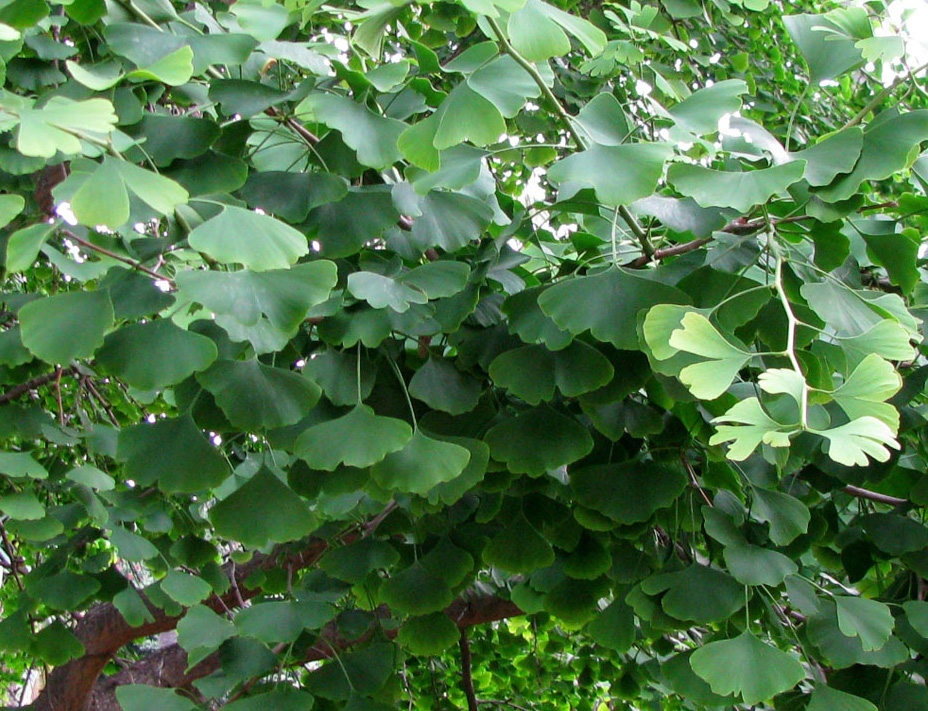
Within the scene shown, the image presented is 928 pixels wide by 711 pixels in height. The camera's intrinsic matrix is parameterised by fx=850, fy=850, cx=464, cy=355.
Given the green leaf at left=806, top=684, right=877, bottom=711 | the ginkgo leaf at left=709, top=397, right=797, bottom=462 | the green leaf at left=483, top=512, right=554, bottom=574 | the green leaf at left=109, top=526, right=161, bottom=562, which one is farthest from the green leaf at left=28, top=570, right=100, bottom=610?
the ginkgo leaf at left=709, top=397, right=797, bottom=462

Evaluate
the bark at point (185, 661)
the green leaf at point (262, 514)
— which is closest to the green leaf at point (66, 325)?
the green leaf at point (262, 514)

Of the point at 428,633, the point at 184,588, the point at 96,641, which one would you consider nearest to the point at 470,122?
the point at 428,633

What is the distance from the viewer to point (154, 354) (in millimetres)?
692

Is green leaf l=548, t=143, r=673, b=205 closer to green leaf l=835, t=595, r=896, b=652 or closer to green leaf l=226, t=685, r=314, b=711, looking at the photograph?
green leaf l=835, t=595, r=896, b=652

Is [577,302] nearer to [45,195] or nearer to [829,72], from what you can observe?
[829,72]

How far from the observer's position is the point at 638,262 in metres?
0.83

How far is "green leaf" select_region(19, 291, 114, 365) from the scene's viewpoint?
25.7 inches

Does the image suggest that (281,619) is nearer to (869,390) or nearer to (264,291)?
(264,291)

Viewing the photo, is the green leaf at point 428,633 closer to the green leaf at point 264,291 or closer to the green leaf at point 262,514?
the green leaf at point 262,514

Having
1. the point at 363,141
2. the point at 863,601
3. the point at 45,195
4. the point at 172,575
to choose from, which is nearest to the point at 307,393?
the point at 363,141

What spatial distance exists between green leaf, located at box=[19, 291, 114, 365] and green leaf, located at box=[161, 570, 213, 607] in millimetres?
737

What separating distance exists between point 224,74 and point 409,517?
24.6 inches

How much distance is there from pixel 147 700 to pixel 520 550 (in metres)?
0.49

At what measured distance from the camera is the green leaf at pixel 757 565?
87 centimetres
